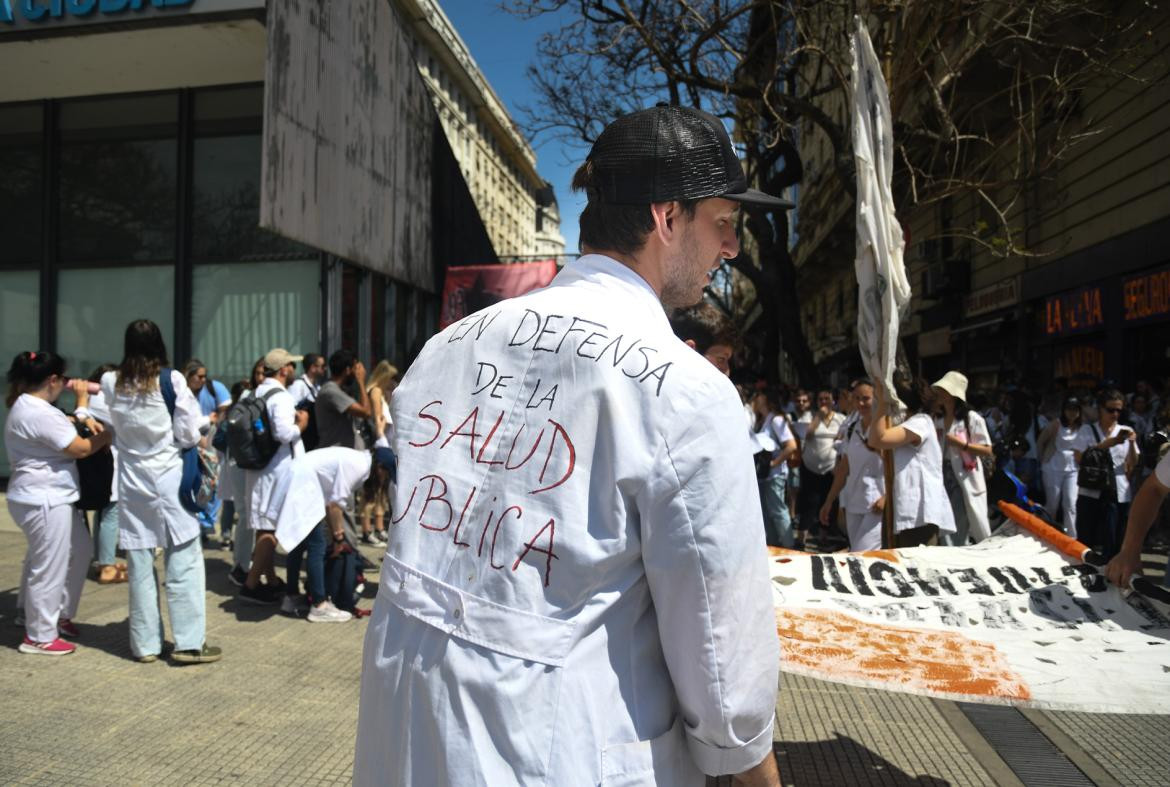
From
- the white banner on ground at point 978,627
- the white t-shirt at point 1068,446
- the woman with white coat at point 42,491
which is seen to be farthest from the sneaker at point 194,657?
the white t-shirt at point 1068,446

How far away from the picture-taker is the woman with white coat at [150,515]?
16.9ft

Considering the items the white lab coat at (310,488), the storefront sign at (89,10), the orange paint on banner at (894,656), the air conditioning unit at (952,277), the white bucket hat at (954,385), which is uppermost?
the storefront sign at (89,10)

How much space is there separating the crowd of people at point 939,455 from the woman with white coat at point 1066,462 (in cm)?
1

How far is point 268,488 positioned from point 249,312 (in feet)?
23.2

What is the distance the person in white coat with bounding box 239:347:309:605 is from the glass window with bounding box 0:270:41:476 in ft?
28.9

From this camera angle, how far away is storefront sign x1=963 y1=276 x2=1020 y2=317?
54.6 ft

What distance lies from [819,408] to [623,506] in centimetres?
1009

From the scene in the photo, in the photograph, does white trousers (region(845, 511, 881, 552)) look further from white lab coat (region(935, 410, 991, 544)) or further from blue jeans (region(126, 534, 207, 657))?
blue jeans (region(126, 534, 207, 657))

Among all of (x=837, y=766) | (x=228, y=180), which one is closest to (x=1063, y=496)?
(x=837, y=766)

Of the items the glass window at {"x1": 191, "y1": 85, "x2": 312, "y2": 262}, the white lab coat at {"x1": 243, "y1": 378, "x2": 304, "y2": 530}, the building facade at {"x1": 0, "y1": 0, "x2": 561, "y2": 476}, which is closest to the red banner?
the building facade at {"x1": 0, "y1": 0, "x2": 561, "y2": 476}

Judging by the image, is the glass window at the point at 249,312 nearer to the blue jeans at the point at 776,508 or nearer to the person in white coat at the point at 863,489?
the blue jeans at the point at 776,508

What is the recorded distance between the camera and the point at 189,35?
11398 millimetres

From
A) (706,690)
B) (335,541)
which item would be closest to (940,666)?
(706,690)

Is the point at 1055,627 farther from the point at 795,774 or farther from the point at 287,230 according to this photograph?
the point at 287,230
